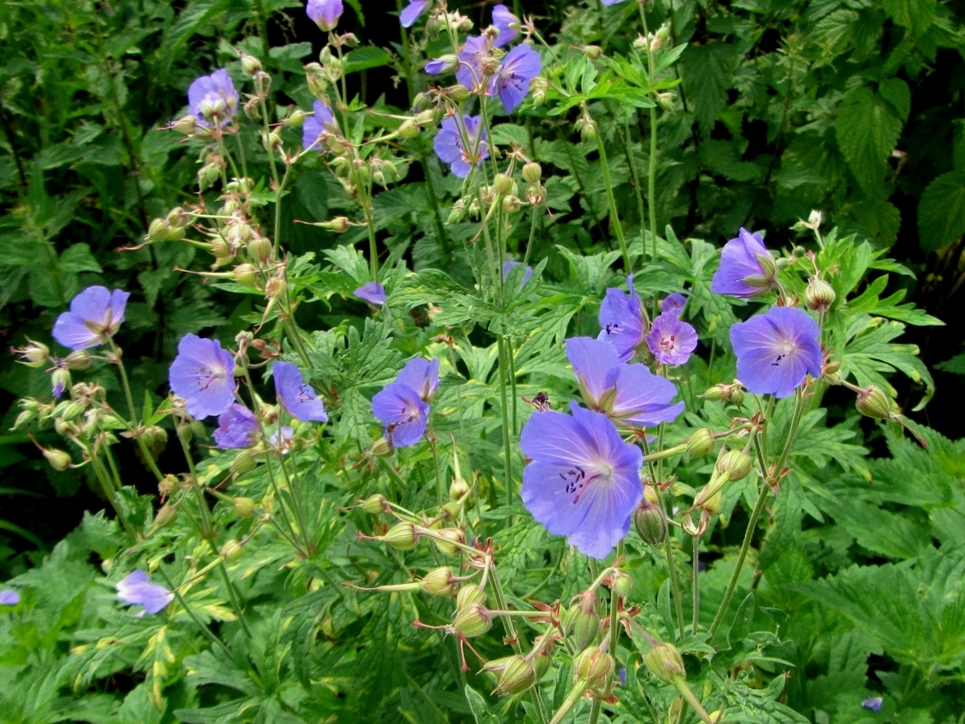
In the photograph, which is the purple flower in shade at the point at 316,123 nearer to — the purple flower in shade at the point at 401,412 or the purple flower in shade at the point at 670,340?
the purple flower in shade at the point at 401,412

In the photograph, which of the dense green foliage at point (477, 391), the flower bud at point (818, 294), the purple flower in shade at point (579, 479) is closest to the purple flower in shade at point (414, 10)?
the dense green foliage at point (477, 391)

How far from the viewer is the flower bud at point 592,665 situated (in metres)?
0.77

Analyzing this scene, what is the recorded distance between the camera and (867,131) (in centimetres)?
234

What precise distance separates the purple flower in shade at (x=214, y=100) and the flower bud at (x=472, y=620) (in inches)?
47.5

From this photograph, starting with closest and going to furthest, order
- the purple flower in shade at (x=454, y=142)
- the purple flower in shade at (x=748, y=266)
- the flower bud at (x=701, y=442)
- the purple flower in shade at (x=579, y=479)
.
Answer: the purple flower in shade at (x=579, y=479), the flower bud at (x=701, y=442), the purple flower in shade at (x=748, y=266), the purple flower in shade at (x=454, y=142)

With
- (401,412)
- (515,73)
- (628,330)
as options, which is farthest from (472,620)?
(515,73)

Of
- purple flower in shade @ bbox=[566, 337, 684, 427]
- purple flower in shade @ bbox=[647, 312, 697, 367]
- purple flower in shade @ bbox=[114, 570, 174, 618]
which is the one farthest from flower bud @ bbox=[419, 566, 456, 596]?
purple flower in shade @ bbox=[114, 570, 174, 618]

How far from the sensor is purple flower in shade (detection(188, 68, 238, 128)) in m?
1.61

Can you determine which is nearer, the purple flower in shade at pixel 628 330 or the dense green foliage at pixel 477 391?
the purple flower in shade at pixel 628 330

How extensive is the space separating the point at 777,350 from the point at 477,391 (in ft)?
2.70

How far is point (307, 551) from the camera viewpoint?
4.71ft

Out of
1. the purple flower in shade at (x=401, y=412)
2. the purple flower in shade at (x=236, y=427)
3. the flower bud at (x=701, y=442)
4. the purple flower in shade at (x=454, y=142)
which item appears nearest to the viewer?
the flower bud at (x=701, y=442)

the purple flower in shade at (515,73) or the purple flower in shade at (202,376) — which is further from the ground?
the purple flower in shade at (515,73)

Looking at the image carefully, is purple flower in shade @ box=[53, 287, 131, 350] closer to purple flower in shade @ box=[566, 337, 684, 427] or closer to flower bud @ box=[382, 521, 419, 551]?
flower bud @ box=[382, 521, 419, 551]
